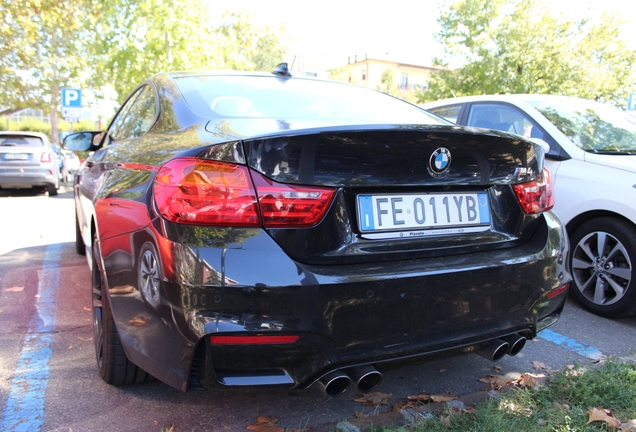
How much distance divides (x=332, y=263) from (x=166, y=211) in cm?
59

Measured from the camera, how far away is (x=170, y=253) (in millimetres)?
1703

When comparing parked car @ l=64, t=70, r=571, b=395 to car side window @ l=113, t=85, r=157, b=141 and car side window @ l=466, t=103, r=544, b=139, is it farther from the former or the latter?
car side window @ l=466, t=103, r=544, b=139

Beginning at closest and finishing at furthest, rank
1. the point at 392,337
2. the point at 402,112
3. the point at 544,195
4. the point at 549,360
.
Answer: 1. the point at 392,337
2. the point at 544,195
3. the point at 402,112
4. the point at 549,360

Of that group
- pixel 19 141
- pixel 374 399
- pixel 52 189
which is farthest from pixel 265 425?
pixel 19 141

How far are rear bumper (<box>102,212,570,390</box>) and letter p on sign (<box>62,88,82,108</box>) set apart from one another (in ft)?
50.4

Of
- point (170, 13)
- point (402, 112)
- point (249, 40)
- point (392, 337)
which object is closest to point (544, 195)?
point (402, 112)

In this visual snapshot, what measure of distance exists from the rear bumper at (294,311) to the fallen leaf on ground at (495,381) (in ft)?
2.29

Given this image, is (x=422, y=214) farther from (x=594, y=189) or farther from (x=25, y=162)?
(x=25, y=162)

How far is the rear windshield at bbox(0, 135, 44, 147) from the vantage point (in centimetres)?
1204

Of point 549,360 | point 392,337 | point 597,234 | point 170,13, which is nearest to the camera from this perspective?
point 392,337

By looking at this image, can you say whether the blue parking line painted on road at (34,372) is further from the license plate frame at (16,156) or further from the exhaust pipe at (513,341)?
the license plate frame at (16,156)

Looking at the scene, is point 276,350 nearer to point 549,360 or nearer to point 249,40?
point 549,360

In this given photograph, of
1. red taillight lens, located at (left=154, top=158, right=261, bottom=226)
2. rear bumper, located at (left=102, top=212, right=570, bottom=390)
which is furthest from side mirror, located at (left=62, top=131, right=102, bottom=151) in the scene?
red taillight lens, located at (left=154, top=158, right=261, bottom=226)

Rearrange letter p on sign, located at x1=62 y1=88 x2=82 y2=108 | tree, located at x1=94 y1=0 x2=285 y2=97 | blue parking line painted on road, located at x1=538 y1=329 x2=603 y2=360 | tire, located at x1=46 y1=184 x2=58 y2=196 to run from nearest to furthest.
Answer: blue parking line painted on road, located at x1=538 y1=329 x2=603 y2=360
tire, located at x1=46 y1=184 x2=58 y2=196
letter p on sign, located at x1=62 y1=88 x2=82 y2=108
tree, located at x1=94 y1=0 x2=285 y2=97
